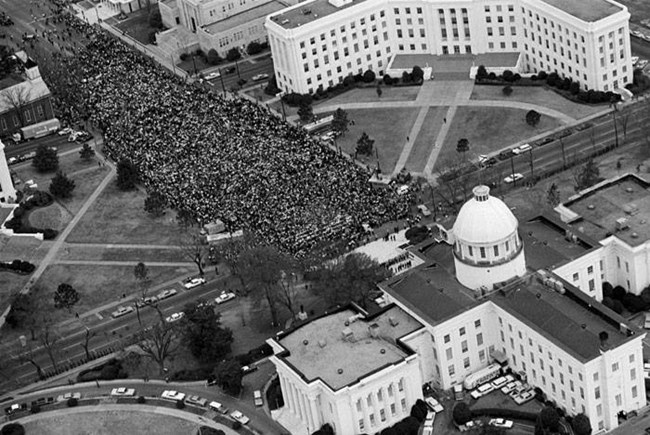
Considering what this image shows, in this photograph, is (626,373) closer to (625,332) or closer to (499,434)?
(625,332)

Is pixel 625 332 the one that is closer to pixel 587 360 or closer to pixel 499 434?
pixel 587 360

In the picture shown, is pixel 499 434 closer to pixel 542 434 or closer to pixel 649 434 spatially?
pixel 542 434

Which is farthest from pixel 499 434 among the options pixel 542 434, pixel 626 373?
pixel 626 373

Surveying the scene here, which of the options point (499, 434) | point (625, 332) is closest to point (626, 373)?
Answer: point (625, 332)

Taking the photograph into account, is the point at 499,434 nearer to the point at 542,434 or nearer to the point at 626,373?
the point at 542,434
